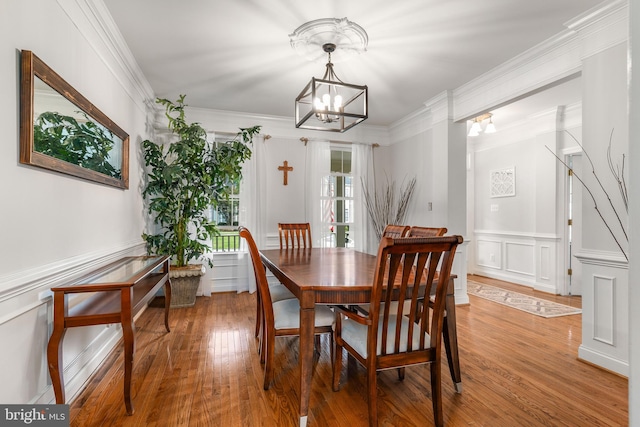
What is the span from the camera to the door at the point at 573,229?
14.2 feet

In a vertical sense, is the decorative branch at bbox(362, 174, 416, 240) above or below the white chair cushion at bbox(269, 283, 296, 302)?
above

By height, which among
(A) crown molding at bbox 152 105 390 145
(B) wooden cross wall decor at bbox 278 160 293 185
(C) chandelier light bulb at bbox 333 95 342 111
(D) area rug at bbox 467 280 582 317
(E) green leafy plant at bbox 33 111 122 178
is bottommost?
(D) area rug at bbox 467 280 582 317

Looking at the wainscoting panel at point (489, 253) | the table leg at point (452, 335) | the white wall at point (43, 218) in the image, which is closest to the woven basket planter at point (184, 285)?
the white wall at point (43, 218)

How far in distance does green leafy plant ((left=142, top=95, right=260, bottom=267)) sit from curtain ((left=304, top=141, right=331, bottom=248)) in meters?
1.10

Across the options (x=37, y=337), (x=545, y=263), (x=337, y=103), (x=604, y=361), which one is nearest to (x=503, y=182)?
(x=545, y=263)

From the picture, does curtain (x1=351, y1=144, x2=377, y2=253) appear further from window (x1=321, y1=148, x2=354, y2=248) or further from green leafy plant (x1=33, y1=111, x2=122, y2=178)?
green leafy plant (x1=33, y1=111, x2=122, y2=178)

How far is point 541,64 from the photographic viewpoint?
2.90 meters

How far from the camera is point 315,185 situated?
194 inches

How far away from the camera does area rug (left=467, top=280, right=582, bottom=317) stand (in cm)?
364

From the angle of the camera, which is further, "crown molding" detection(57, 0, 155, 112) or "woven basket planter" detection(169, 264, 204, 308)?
"woven basket planter" detection(169, 264, 204, 308)

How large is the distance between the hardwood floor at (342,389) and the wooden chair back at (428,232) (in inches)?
37.6

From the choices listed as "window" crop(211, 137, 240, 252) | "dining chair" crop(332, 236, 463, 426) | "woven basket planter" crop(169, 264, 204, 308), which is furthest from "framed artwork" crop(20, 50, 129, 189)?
"window" crop(211, 137, 240, 252)

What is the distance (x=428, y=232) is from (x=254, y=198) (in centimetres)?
279

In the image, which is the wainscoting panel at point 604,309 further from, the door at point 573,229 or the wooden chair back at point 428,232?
the door at point 573,229
